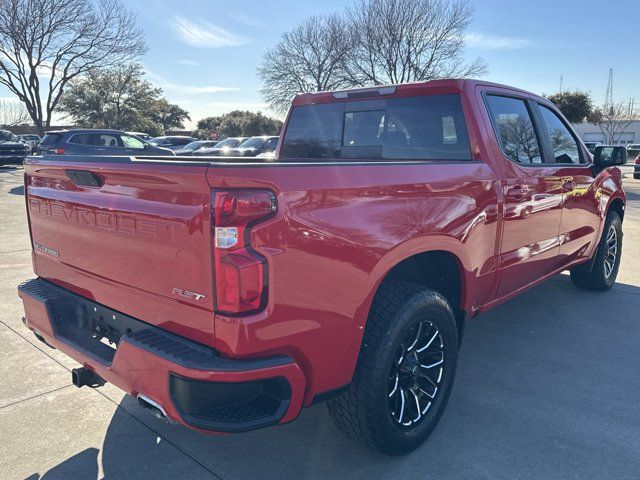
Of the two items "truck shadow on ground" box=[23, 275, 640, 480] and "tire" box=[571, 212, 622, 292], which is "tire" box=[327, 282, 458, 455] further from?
"tire" box=[571, 212, 622, 292]

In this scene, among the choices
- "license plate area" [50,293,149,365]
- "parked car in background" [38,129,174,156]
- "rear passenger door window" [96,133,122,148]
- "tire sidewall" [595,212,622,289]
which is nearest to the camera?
"license plate area" [50,293,149,365]

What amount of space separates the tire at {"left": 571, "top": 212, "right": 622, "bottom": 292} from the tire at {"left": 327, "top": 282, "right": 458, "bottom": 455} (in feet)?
10.7

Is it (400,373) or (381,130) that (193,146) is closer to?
(381,130)

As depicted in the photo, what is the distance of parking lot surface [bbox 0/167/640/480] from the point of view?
260 cm

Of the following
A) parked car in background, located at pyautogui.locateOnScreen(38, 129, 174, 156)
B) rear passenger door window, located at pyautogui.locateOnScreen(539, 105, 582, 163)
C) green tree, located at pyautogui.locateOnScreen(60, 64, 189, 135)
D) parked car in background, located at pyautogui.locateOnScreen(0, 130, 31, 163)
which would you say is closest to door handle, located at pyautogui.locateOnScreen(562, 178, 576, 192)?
rear passenger door window, located at pyautogui.locateOnScreen(539, 105, 582, 163)

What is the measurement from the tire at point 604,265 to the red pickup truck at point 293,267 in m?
2.12

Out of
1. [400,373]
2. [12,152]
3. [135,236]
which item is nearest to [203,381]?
[135,236]

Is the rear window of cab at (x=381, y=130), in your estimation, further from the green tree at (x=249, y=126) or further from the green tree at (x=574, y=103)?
the green tree at (x=249, y=126)

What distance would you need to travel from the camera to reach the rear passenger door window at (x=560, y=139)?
4.20m

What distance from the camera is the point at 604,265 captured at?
17.9ft

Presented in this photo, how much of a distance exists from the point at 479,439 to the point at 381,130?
215 centimetres

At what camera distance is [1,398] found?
3250 mm

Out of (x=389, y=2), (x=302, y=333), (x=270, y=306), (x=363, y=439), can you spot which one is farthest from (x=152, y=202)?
(x=389, y=2)

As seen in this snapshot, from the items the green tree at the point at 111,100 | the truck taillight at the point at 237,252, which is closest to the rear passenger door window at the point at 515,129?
the truck taillight at the point at 237,252
